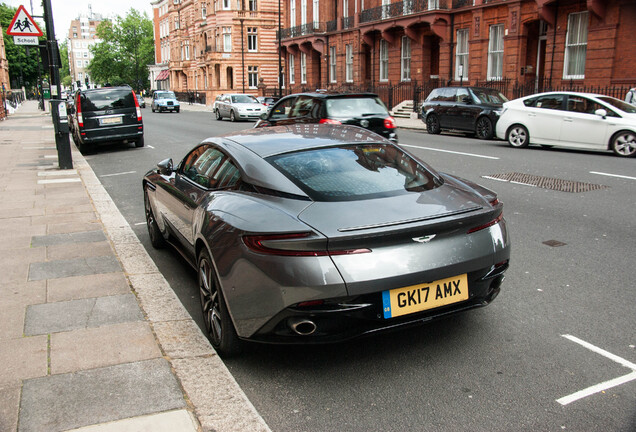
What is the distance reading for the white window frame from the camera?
121ft

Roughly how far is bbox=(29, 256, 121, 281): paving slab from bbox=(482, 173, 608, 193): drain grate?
22.7 ft

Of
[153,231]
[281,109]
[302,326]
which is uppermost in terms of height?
[281,109]

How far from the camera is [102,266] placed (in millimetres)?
5754

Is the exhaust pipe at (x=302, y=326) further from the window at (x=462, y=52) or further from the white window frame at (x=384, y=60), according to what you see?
the white window frame at (x=384, y=60)

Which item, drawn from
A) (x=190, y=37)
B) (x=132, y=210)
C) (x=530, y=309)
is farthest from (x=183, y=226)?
(x=190, y=37)

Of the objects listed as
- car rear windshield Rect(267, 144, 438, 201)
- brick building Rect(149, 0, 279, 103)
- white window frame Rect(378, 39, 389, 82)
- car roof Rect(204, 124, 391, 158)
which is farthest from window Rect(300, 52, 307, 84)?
car rear windshield Rect(267, 144, 438, 201)

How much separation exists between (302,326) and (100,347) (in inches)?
58.6

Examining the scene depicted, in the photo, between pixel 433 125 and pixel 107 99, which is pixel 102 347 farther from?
pixel 433 125

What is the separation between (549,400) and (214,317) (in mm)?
2141

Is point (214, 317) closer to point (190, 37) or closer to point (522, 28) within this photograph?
point (522, 28)

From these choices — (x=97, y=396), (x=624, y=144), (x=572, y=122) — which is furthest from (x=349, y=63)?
(x=97, y=396)

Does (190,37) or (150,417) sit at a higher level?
(190,37)

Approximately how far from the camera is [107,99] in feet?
57.6

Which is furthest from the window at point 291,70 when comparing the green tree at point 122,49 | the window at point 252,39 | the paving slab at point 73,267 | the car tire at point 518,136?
the green tree at point 122,49
